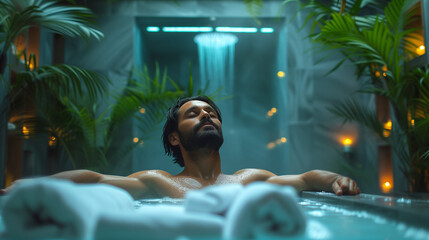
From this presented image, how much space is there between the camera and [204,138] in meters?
2.82

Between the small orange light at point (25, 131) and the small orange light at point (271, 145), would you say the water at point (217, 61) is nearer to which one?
the small orange light at point (271, 145)

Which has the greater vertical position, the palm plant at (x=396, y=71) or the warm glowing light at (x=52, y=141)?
the palm plant at (x=396, y=71)

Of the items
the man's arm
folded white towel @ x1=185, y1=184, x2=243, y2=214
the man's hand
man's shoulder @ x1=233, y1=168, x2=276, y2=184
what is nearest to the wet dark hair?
man's shoulder @ x1=233, y1=168, x2=276, y2=184

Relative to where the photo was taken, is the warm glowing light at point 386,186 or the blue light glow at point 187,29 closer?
the warm glowing light at point 386,186

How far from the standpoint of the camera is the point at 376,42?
3.84 m

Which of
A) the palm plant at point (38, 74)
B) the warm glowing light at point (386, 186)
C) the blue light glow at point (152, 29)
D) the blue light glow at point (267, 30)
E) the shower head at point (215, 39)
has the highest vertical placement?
the blue light glow at point (267, 30)

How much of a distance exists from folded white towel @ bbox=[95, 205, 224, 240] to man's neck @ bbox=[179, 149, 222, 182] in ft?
6.22

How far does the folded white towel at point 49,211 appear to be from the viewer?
3.26ft

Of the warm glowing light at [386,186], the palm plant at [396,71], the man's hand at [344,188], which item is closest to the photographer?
the man's hand at [344,188]

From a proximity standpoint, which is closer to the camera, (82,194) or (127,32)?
(82,194)

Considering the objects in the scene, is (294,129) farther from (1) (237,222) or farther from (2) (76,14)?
(1) (237,222)

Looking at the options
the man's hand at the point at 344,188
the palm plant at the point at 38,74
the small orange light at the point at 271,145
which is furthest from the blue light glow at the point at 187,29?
the man's hand at the point at 344,188

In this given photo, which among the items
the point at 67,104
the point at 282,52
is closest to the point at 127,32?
the point at 67,104

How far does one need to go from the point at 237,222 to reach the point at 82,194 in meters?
0.44
